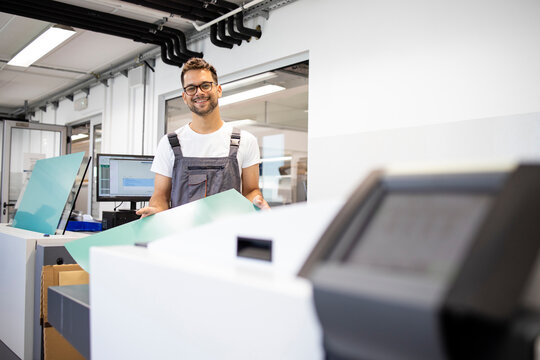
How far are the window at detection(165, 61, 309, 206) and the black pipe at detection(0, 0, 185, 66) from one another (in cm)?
67

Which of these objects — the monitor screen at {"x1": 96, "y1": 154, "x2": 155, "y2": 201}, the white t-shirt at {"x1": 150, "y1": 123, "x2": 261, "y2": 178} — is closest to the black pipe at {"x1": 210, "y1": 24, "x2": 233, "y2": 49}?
the monitor screen at {"x1": 96, "y1": 154, "x2": 155, "y2": 201}

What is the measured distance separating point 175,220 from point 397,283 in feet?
2.39

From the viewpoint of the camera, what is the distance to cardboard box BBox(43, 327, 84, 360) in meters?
1.72

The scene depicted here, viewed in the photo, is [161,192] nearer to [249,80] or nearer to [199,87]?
[199,87]

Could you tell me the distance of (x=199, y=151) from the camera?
6.31ft

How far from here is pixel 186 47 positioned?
4039 millimetres

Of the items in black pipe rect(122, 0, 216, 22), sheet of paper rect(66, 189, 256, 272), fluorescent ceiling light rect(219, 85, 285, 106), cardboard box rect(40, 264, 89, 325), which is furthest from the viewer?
fluorescent ceiling light rect(219, 85, 285, 106)

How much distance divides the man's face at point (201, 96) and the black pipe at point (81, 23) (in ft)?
6.81

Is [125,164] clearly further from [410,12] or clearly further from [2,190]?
[2,190]

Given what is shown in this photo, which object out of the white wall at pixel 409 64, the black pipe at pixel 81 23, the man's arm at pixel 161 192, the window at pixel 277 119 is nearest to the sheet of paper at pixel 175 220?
the white wall at pixel 409 64

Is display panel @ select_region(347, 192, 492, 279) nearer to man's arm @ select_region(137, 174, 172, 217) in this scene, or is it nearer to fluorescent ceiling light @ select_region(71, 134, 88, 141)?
man's arm @ select_region(137, 174, 172, 217)

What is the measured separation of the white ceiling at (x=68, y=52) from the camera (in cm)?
371

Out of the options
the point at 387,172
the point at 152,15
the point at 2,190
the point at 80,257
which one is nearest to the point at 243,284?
the point at 387,172

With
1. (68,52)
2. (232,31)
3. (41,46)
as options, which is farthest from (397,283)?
(68,52)
